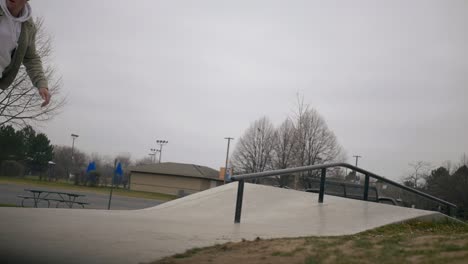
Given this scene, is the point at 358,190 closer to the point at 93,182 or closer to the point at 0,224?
the point at 0,224

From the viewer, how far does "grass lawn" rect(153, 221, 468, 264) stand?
244 centimetres

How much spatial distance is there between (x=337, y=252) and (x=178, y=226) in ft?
7.98

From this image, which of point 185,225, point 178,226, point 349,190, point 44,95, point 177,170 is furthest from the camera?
point 177,170

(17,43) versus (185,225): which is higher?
(17,43)

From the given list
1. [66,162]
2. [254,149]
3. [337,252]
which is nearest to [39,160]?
[66,162]

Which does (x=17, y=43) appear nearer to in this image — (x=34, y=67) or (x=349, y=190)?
(x=34, y=67)

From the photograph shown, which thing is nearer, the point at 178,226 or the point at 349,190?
the point at 178,226

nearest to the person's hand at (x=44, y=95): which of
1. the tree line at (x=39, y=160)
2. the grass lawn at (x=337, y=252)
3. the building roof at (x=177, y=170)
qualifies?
the grass lawn at (x=337, y=252)

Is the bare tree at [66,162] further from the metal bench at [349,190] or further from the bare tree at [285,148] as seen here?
the metal bench at [349,190]

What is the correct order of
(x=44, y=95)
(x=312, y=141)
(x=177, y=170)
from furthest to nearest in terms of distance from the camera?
1. (x=177, y=170)
2. (x=312, y=141)
3. (x=44, y=95)

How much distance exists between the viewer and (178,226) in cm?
476

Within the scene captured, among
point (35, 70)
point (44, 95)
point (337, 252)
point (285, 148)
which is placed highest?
point (285, 148)

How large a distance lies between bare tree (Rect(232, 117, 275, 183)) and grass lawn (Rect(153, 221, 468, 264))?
32390 mm

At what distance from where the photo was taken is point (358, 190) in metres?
10.4
